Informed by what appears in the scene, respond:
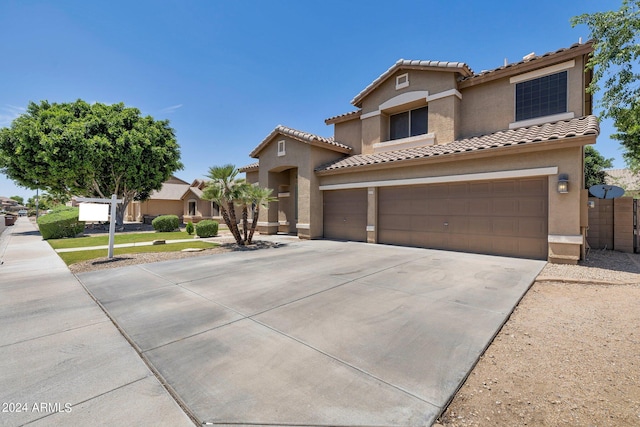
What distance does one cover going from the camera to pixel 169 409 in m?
2.69

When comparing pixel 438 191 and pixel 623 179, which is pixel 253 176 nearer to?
pixel 438 191

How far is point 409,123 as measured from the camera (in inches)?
604

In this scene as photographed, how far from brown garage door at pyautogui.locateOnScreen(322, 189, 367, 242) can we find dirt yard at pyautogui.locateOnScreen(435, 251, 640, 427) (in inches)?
361

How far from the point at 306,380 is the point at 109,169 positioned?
90.7ft

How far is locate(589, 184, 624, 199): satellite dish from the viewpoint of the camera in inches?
437

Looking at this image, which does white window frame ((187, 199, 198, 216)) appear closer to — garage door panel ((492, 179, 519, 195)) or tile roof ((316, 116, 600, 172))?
tile roof ((316, 116, 600, 172))

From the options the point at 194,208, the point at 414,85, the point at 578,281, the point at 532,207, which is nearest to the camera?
the point at 578,281

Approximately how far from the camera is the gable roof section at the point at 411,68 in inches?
520

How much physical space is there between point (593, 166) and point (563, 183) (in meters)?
25.8

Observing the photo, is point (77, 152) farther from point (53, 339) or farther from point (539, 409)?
point (539, 409)

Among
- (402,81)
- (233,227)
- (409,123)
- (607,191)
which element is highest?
(402,81)

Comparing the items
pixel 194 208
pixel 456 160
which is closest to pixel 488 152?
pixel 456 160

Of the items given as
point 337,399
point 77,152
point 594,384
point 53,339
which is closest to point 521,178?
point 594,384

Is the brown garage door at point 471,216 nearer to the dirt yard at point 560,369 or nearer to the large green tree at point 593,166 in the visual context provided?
the dirt yard at point 560,369
